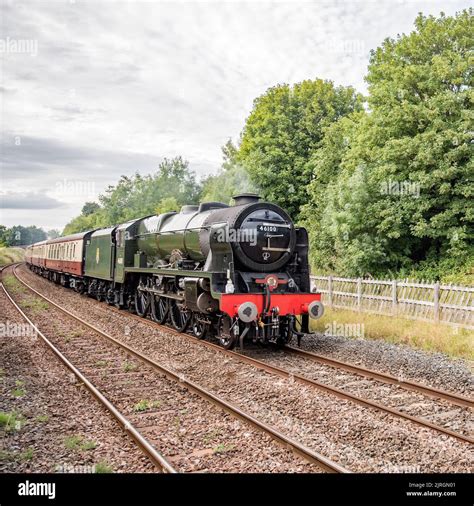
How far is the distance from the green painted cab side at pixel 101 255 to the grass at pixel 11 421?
1160 centimetres

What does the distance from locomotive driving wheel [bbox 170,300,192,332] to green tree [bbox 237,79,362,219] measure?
15.8 metres

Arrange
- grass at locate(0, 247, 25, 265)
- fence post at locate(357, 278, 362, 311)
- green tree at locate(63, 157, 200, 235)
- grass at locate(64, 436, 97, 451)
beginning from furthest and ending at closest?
grass at locate(0, 247, 25, 265) < green tree at locate(63, 157, 200, 235) < fence post at locate(357, 278, 362, 311) < grass at locate(64, 436, 97, 451)

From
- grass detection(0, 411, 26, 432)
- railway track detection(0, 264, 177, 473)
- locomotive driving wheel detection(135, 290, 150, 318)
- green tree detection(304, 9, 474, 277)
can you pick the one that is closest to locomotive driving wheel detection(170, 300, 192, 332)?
locomotive driving wheel detection(135, 290, 150, 318)

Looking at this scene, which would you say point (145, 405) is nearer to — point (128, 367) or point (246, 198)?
point (128, 367)

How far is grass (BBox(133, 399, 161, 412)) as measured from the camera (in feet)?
21.4

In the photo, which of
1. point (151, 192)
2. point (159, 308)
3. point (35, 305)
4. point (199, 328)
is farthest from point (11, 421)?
point (151, 192)

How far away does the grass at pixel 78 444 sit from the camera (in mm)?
5262

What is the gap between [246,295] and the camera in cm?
953

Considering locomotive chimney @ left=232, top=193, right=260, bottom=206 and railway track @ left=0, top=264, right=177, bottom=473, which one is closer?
railway track @ left=0, top=264, right=177, bottom=473

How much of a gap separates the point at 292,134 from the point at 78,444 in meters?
26.1

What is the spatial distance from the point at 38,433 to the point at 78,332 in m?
6.96

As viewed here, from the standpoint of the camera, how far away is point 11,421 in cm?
605

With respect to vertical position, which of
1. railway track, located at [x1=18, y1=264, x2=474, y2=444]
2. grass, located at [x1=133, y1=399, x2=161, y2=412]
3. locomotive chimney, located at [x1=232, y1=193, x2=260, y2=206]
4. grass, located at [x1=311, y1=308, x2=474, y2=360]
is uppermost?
locomotive chimney, located at [x1=232, y1=193, x2=260, y2=206]

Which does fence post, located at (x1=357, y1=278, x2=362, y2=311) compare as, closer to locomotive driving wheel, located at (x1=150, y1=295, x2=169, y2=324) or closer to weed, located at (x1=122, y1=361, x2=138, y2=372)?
locomotive driving wheel, located at (x1=150, y1=295, x2=169, y2=324)
